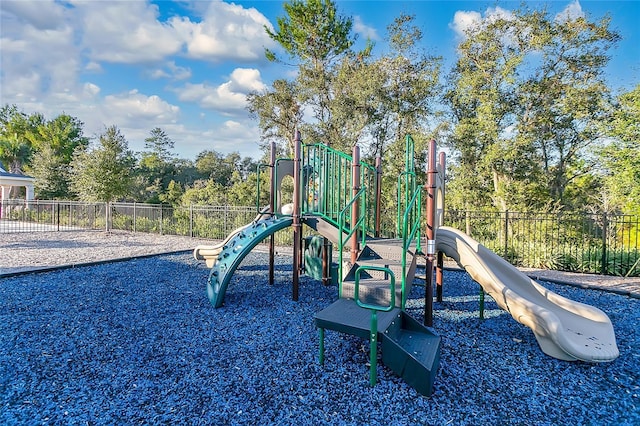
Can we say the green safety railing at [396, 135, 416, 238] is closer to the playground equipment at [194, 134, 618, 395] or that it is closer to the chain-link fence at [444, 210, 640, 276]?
the playground equipment at [194, 134, 618, 395]

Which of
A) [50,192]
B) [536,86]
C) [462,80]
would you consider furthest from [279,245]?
[50,192]

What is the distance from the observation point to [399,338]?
3.26m

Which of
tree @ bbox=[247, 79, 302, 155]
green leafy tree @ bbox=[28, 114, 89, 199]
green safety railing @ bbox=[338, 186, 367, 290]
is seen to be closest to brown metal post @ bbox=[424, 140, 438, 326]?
green safety railing @ bbox=[338, 186, 367, 290]

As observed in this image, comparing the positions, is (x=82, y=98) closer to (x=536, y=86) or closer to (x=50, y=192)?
(x=50, y=192)

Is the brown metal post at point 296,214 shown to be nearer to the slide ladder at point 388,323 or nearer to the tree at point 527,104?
the slide ladder at point 388,323

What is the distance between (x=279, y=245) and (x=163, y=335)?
25.6 ft

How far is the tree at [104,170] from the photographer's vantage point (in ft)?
42.0

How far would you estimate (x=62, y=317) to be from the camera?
4.23m

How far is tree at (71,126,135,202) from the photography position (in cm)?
1280

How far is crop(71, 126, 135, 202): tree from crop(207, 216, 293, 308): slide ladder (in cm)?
1032

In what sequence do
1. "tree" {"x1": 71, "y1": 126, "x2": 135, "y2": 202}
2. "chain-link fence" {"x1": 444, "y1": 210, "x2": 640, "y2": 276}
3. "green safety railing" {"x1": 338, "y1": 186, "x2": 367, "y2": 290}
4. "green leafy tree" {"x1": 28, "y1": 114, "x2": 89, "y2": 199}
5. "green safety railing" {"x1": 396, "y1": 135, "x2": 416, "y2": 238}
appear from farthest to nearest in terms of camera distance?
"green leafy tree" {"x1": 28, "y1": 114, "x2": 89, "y2": 199}
"tree" {"x1": 71, "y1": 126, "x2": 135, "y2": 202}
"chain-link fence" {"x1": 444, "y1": 210, "x2": 640, "y2": 276}
"green safety railing" {"x1": 396, "y1": 135, "x2": 416, "y2": 238}
"green safety railing" {"x1": 338, "y1": 186, "x2": 367, "y2": 290}

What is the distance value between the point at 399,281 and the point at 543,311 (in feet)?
4.57

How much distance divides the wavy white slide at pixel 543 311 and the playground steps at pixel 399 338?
1.06 m

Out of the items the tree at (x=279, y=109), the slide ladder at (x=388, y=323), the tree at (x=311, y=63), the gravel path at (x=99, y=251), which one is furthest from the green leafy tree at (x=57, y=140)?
the slide ladder at (x=388, y=323)
